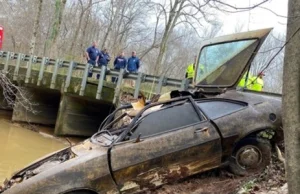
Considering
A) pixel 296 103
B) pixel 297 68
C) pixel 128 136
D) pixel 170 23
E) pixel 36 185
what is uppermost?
pixel 170 23

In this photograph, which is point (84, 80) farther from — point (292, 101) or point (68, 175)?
point (292, 101)

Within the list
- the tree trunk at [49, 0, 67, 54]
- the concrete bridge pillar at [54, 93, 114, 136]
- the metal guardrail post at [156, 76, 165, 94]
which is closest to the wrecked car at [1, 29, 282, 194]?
the metal guardrail post at [156, 76, 165, 94]

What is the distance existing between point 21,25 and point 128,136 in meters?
39.0

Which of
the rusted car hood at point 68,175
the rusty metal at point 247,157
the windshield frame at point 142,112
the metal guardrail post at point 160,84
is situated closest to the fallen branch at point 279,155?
the rusty metal at point 247,157

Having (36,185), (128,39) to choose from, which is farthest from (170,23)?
(36,185)

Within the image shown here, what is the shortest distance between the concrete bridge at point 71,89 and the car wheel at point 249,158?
19.8ft

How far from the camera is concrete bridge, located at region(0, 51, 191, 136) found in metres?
13.8

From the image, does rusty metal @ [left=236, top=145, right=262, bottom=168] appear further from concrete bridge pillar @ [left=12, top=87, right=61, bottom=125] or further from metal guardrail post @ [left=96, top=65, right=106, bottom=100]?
concrete bridge pillar @ [left=12, top=87, right=61, bottom=125]

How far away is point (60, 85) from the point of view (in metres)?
17.2

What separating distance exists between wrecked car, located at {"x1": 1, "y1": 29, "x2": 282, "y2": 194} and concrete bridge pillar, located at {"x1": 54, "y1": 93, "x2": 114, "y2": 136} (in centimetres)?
1054

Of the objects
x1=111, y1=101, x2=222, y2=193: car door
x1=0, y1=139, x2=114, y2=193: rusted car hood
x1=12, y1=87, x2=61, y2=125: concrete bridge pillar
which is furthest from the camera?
x1=12, y1=87, x2=61, y2=125: concrete bridge pillar

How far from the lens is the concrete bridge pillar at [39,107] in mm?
19188

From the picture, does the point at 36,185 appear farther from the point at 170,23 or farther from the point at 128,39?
the point at 128,39

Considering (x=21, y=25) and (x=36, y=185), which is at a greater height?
(x=21, y=25)
